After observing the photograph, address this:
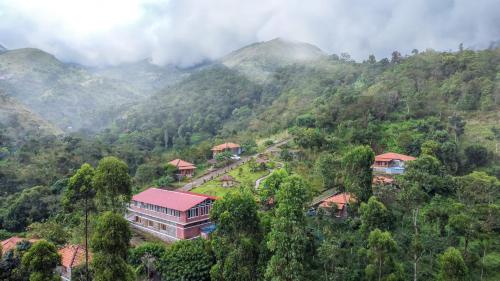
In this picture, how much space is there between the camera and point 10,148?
6619 centimetres

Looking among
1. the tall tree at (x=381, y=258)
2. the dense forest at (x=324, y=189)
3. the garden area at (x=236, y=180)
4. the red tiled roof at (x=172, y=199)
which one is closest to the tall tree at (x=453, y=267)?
the dense forest at (x=324, y=189)

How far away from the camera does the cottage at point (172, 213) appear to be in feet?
97.7

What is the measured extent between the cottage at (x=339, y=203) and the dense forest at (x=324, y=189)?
27.9 inches

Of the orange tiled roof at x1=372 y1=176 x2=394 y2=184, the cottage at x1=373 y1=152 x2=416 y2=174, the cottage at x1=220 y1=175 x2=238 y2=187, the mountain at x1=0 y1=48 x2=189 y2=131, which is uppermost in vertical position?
the mountain at x1=0 y1=48 x2=189 y2=131

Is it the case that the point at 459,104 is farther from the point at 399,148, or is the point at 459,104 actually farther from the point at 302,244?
the point at 302,244

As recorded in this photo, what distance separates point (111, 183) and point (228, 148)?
3445 cm

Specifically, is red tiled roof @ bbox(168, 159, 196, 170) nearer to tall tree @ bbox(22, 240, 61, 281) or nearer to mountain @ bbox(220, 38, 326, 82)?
tall tree @ bbox(22, 240, 61, 281)

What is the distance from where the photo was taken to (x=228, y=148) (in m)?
52.4

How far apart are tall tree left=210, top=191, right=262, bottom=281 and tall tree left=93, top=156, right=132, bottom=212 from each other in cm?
587

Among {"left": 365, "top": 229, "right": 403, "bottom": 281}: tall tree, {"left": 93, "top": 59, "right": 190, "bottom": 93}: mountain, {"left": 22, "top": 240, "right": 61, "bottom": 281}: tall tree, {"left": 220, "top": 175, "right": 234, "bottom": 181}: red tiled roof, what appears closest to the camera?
{"left": 22, "top": 240, "right": 61, "bottom": 281}: tall tree

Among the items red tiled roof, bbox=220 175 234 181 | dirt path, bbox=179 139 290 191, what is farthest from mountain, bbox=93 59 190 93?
red tiled roof, bbox=220 175 234 181

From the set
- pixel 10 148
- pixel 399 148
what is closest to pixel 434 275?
pixel 399 148

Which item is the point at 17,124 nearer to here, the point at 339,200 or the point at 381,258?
the point at 339,200

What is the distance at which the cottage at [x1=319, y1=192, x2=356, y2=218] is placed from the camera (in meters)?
28.2
